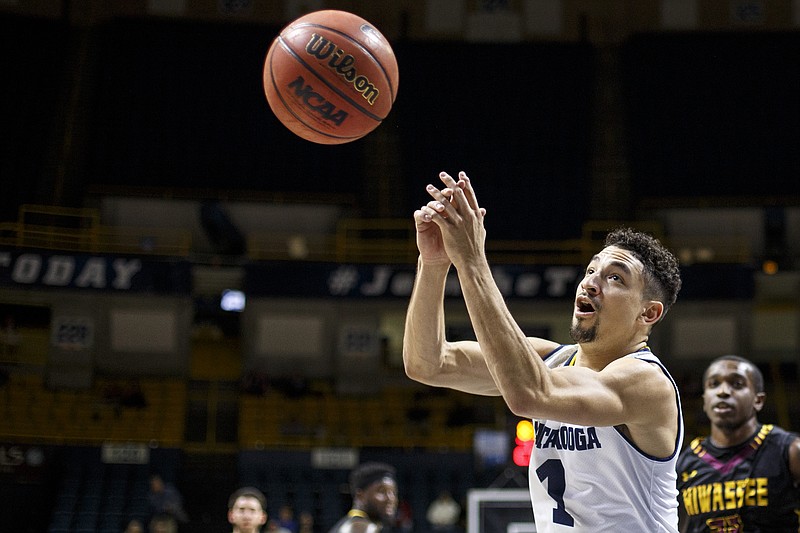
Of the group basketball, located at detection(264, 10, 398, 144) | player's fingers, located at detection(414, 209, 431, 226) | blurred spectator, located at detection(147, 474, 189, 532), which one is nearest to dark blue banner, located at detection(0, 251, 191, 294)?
blurred spectator, located at detection(147, 474, 189, 532)

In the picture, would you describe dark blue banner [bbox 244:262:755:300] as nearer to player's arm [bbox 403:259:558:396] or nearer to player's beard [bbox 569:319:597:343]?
player's arm [bbox 403:259:558:396]

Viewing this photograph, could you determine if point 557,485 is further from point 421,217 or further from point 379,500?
point 379,500

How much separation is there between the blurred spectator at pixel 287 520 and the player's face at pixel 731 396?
11.4 metres

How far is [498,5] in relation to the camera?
84.9 ft

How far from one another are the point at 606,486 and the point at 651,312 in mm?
721

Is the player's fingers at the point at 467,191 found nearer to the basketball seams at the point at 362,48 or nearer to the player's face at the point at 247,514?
the basketball seams at the point at 362,48

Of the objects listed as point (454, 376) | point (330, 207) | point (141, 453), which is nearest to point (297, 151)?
point (330, 207)

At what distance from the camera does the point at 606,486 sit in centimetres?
329

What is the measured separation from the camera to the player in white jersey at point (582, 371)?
3.07 meters

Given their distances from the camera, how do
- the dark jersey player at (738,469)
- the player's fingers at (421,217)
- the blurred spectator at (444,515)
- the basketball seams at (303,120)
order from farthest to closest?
the blurred spectator at (444,515) → the dark jersey player at (738,469) → the basketball seams at (303,120) → the player's fingers at (421,217)

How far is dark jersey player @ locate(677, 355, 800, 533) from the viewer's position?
590 cm

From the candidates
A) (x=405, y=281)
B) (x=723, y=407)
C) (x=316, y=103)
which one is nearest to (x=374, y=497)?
(x=723, y=407)

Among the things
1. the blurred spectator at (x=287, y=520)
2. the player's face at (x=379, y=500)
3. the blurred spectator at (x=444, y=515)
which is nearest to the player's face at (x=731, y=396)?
the player's face at (x=379, y=500)

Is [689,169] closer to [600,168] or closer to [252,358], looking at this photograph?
[600,168]
